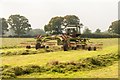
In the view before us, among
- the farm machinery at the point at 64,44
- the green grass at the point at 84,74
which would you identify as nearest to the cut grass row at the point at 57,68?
the green grass at the point at 84,74

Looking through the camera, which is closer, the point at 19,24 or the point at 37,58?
the point at 37,58

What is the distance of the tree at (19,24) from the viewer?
107444mm

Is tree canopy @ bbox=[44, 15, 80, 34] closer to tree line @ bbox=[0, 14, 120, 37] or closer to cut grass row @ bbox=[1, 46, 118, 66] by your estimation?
tree line @ bbox=[0, 14, 120, 37]

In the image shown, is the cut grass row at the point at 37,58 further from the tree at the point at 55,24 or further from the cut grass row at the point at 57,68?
the tree at the point at 55,24

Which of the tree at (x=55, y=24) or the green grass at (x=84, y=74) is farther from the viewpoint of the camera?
the tree at (x=55, y=24)

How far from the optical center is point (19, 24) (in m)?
112

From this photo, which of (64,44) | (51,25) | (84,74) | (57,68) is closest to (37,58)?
(57,68)

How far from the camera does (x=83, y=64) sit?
15.2m

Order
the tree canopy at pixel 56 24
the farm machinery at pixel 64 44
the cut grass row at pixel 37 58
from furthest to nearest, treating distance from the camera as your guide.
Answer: the tree canopy at pixel 56 24, the farm machinery at pixel 64 44, the cut grass row at pixel 37 58

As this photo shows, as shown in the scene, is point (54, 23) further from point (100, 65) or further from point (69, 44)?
point (100, 65)

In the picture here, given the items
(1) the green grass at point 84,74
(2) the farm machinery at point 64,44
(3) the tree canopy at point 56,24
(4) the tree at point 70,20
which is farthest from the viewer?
(4) the tree at point 70,20

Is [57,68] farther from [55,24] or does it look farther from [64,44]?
[55,24]

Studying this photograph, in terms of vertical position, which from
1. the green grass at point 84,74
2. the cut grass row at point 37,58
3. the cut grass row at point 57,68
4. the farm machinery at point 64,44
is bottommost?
the green grass at point 84,74

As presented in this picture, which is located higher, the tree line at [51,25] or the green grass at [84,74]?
the tree line at [51,25]
